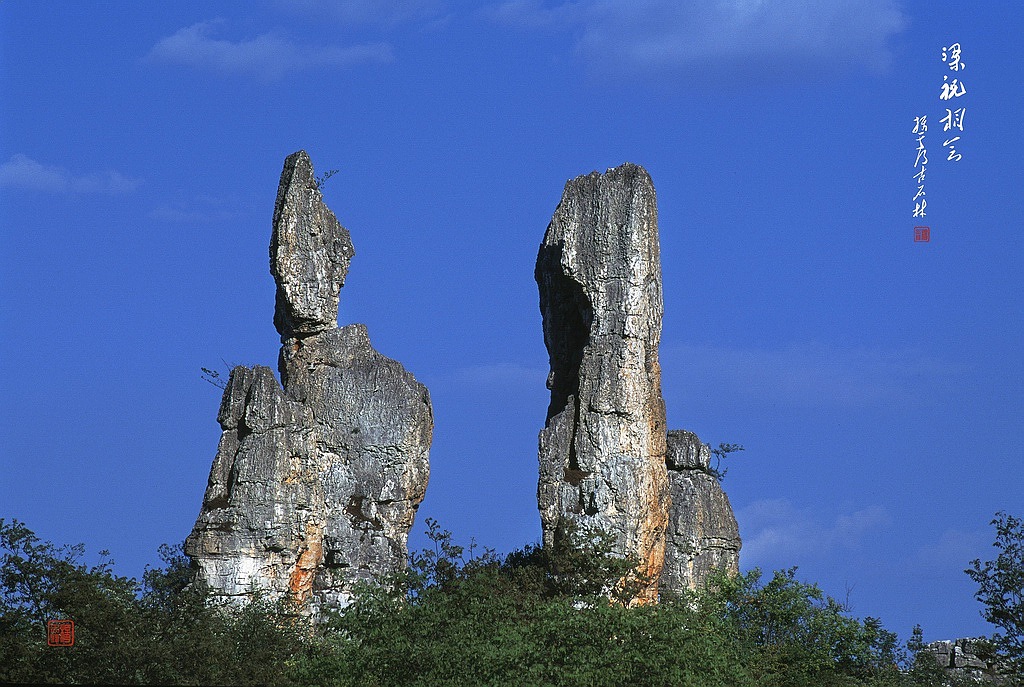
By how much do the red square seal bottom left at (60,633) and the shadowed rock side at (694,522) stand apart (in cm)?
1172

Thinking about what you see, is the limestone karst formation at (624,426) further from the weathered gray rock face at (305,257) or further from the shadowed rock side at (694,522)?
the weathered gray rock face at (305,257)

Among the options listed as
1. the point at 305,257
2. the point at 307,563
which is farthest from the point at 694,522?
the point at 305,257

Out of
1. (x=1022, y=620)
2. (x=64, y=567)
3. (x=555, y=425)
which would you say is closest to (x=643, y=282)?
(x=555, y=425)

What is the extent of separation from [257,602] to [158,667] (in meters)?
5.13

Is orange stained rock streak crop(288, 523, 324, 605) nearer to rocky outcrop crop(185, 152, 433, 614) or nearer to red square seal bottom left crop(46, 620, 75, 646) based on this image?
rocky outcrop crop(185, 152, 433, 614)

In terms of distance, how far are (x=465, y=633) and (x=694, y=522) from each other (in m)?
8.17

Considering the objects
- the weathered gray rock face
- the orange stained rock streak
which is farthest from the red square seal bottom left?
the weathered gray rock face

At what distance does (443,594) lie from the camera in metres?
29.4

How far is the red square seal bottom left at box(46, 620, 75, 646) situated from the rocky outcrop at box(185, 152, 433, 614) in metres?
4.50

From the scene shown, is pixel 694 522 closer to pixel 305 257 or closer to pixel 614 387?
pixel 614 387

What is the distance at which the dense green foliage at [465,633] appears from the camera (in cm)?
2562

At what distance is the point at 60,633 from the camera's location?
87.5ft

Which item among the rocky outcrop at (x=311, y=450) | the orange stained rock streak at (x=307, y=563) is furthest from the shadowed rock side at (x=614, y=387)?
the orange stained rock streak at (x=307, y=563)

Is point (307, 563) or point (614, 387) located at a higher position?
point (614, 387)
